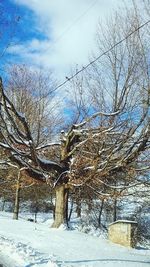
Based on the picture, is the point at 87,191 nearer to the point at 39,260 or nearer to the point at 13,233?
the point at 13,233

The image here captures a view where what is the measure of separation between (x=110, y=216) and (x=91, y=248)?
20.4 meters

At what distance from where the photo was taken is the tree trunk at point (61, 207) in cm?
1734

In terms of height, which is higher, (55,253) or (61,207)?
(61,207)

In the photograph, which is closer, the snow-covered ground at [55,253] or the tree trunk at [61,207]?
the snow-covered ground at [55,253]

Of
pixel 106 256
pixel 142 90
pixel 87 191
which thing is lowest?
pixel 106 256

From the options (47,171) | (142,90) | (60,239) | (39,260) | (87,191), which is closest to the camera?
(39,260)

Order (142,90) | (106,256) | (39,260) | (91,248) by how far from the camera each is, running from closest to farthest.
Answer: (39,260) < (106,256) < (91,248) < (142,90)

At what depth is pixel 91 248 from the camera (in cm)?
1152

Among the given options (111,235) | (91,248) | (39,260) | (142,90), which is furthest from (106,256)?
(142,90)

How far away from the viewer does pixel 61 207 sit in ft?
57.8

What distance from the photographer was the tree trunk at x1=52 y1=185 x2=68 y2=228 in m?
17.3

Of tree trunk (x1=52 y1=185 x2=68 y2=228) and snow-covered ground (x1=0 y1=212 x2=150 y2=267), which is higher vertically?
tree trunk (x1=52 y1=185 x2=68 y2=228)

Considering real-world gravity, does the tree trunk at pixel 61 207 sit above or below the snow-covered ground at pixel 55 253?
above

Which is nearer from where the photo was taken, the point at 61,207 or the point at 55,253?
the point at 55,253
